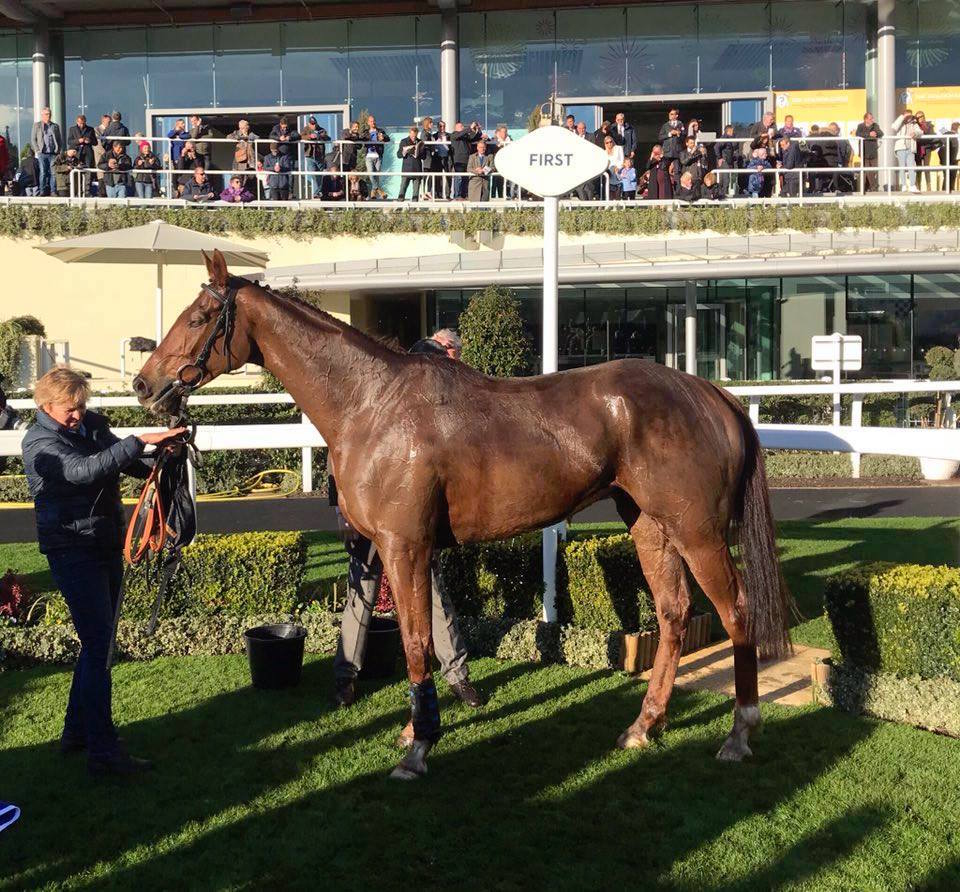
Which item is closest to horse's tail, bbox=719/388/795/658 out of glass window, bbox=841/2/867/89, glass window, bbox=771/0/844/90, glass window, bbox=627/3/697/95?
glass window, bbox=627/3/697/95

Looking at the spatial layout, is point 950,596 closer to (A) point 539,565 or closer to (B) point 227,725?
(A) point 539,565

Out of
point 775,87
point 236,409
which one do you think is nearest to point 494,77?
point 775,87

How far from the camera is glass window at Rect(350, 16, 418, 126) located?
2456 cm

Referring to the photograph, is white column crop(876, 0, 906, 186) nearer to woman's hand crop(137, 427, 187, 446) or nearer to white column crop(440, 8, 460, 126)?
white column crop(440, 8, 460, 126)

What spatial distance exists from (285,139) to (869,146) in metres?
11.8

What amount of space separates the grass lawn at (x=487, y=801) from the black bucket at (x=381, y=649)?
25cm

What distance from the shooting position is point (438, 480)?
14.7ft

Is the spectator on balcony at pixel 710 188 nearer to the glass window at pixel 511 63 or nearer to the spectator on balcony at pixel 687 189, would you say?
the spectator on balcony at pixel 687 189

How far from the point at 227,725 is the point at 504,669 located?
1628 mm

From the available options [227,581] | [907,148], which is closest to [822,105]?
[907,148]

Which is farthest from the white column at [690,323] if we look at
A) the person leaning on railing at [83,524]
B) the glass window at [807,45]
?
the person leaning on railing at [83,524]

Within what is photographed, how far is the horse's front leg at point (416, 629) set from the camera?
14.6ft

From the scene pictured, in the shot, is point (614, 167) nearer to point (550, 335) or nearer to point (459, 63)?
point (459, 63)

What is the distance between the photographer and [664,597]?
507 cm
